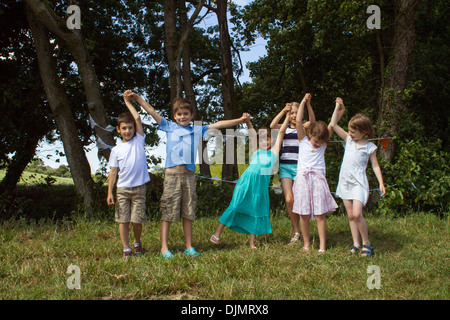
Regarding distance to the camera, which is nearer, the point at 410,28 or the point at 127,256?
the point at 127,256

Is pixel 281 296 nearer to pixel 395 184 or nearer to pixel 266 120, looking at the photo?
pixel 395 184

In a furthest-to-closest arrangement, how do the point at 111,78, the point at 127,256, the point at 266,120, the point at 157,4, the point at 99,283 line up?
1. the point at 266,120
2. the point at 157,4
3. the point at 111,78
4. the point at 127,256
5. the point at 99,283

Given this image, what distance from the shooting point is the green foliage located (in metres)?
7.60

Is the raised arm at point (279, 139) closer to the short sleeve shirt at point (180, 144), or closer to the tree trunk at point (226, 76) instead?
the short sleeve shirt at point (180, 144)

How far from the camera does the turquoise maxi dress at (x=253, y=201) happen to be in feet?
16.5

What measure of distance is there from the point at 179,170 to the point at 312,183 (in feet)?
5.41

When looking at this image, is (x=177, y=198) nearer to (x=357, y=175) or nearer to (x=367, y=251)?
(x=357, y=175)

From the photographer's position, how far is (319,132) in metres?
4.99

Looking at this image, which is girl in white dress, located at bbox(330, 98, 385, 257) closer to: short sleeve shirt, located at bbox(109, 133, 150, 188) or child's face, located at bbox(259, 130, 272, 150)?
child's face, located at bbox(259, 130, 272, 150)

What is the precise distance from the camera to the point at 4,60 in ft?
31.4

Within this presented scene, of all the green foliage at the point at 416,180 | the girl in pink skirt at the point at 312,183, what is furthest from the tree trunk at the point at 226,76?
the girl in pink skirt at the point at 312,183

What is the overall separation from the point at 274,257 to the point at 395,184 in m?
4.43

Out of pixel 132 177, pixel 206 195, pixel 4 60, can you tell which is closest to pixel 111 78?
pixel 4 60

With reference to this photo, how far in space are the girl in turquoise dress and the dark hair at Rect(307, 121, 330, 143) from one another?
1.06 ft
